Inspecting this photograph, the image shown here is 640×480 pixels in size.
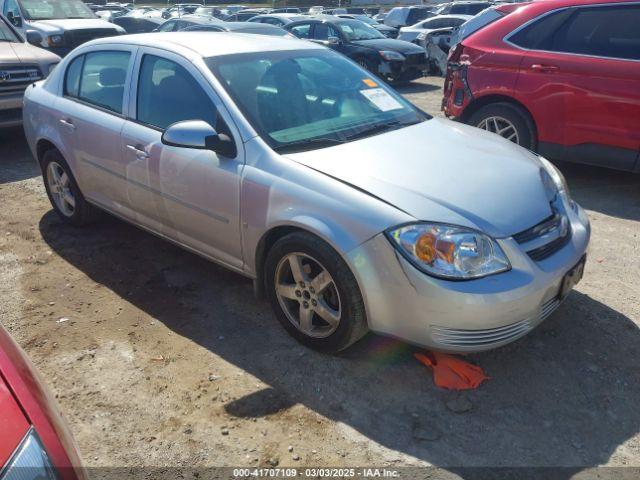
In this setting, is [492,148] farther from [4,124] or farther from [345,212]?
[4,124]

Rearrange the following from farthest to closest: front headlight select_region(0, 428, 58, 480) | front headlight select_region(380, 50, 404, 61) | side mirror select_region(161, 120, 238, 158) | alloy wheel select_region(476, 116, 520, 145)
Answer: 1. front headlight select_region(380, 50, 404, 61)
2. alloy wheel select_region(476, 116, 520, 145)
3. side mirror select_region(161, 120, 238, 158)
4. front headlight select_region(0, 428, 58, 480)

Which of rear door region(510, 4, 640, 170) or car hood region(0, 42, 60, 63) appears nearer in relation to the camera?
rear door region(510, 4, 640, 170)

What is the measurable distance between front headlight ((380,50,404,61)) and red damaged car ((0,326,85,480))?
37.2ft

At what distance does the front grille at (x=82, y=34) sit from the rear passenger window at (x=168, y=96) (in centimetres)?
838

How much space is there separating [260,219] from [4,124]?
5503mm

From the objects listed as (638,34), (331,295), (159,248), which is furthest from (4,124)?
(638,34)

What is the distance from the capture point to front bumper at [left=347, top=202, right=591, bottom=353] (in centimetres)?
258

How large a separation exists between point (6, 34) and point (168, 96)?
5.92 meters

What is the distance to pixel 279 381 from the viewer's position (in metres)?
2.93

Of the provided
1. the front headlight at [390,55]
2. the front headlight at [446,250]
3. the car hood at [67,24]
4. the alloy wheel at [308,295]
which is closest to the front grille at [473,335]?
the front headlight at [446,250]

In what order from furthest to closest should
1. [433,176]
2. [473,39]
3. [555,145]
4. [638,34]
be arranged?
1. [473,39]
2. [555,145]
3. [638,34]
4. [433,176]

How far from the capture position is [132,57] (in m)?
3.93

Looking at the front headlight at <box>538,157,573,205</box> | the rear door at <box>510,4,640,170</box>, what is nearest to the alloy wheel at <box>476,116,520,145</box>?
the rear door at <box>510,4,640,170</box>

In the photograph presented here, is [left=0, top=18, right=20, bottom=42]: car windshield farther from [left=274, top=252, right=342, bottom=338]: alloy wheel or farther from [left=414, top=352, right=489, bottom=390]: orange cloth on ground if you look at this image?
[left=414, top=352, right=489, bottom=390]: orange cloth on ground
